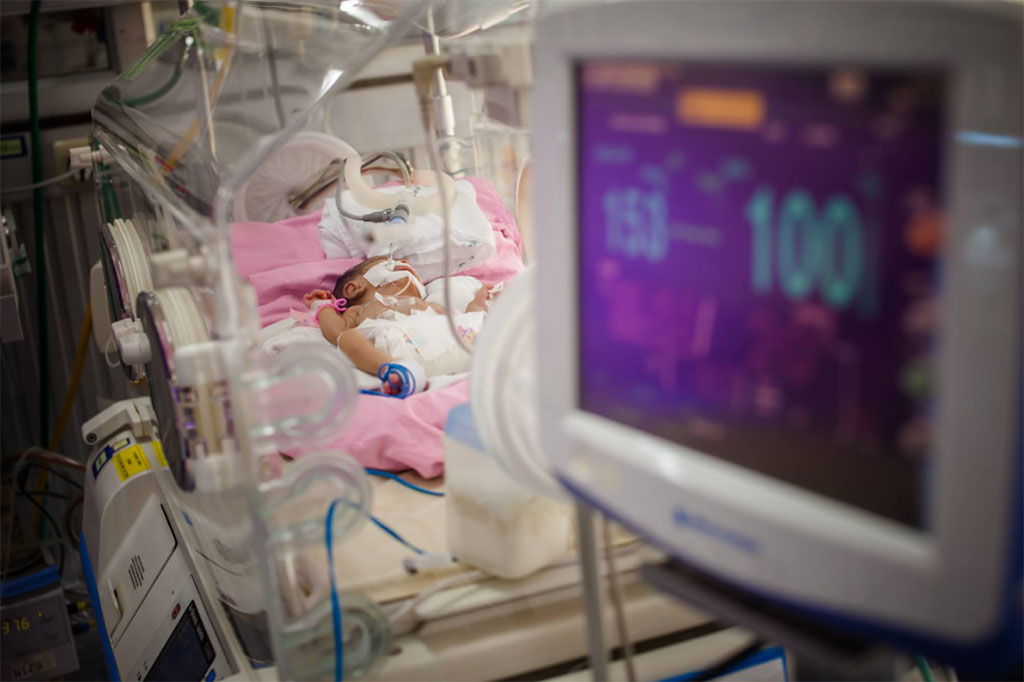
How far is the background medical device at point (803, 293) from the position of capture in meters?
0.45

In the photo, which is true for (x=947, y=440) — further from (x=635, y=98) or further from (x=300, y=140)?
(x=300, y=140)

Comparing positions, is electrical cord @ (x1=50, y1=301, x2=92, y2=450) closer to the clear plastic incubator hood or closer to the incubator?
the incubator

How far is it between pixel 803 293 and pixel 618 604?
398 mm

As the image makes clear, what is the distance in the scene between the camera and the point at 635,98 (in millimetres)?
591

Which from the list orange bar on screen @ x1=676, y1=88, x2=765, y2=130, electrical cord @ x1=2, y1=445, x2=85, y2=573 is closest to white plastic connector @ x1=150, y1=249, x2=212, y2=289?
orange bar on screen @ x1=676, y1=88, x2=765, y2=130

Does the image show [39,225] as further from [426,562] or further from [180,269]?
[426,562]

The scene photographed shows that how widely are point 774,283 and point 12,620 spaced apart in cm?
204

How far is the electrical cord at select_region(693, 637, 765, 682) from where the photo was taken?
31.6 inches

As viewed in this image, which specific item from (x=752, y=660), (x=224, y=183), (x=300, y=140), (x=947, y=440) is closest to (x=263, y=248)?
(x=300, y=140)

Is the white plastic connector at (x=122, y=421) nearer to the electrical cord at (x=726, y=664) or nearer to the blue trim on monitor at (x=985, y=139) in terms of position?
the electrical cord at (x=726, y=664)

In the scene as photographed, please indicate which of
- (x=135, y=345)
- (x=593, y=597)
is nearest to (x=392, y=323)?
(x=135, y=345)

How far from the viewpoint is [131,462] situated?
156 centimetres

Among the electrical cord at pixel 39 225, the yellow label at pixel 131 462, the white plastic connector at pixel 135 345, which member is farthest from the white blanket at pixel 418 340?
the electrical cord at pixel 39 225

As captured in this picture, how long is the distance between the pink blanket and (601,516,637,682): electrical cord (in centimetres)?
26
